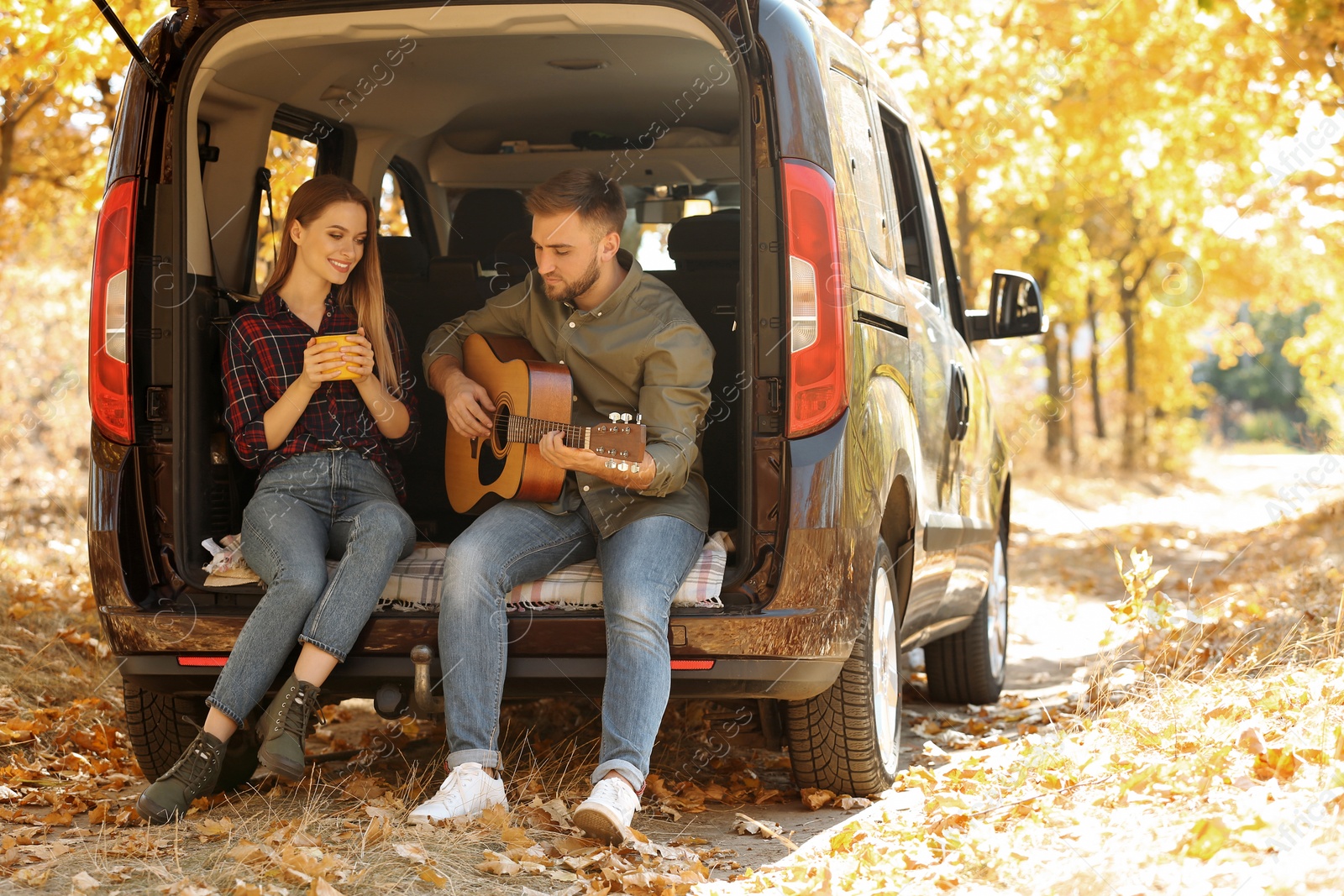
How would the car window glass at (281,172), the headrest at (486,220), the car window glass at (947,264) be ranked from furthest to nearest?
the headrest at (486,220)
the car window glass at (947,264)
the car window glass at (281,172)

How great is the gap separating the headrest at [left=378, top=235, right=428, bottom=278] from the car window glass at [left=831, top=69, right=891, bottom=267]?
177cm

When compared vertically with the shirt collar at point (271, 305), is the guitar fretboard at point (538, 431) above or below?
below

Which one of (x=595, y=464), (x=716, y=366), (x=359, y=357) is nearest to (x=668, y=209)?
(x=716, y=366)

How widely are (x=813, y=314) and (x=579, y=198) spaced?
0.84 meters

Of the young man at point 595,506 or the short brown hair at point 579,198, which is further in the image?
the short brown hair at point 579,198

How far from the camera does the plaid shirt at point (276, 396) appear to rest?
13.0 feet

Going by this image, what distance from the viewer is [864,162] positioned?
4.08 m

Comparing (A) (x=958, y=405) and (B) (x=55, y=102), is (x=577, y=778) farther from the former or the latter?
(B) (x=55, y=102)

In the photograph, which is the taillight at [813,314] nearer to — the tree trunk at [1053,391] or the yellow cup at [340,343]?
the yellow cup at [340,343]

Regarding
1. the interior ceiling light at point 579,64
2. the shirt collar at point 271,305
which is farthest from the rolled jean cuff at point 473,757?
the interior ceiling light at point 579,64

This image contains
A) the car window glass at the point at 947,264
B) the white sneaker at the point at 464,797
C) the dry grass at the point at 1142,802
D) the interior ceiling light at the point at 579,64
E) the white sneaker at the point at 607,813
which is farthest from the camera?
the car window glass at the point at 947,264

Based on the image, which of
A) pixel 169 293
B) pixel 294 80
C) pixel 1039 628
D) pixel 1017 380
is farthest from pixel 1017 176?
pixel 1017 380

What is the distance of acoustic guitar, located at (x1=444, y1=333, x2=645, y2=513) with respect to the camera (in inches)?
146

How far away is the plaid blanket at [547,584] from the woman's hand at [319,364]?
1.59 feet
